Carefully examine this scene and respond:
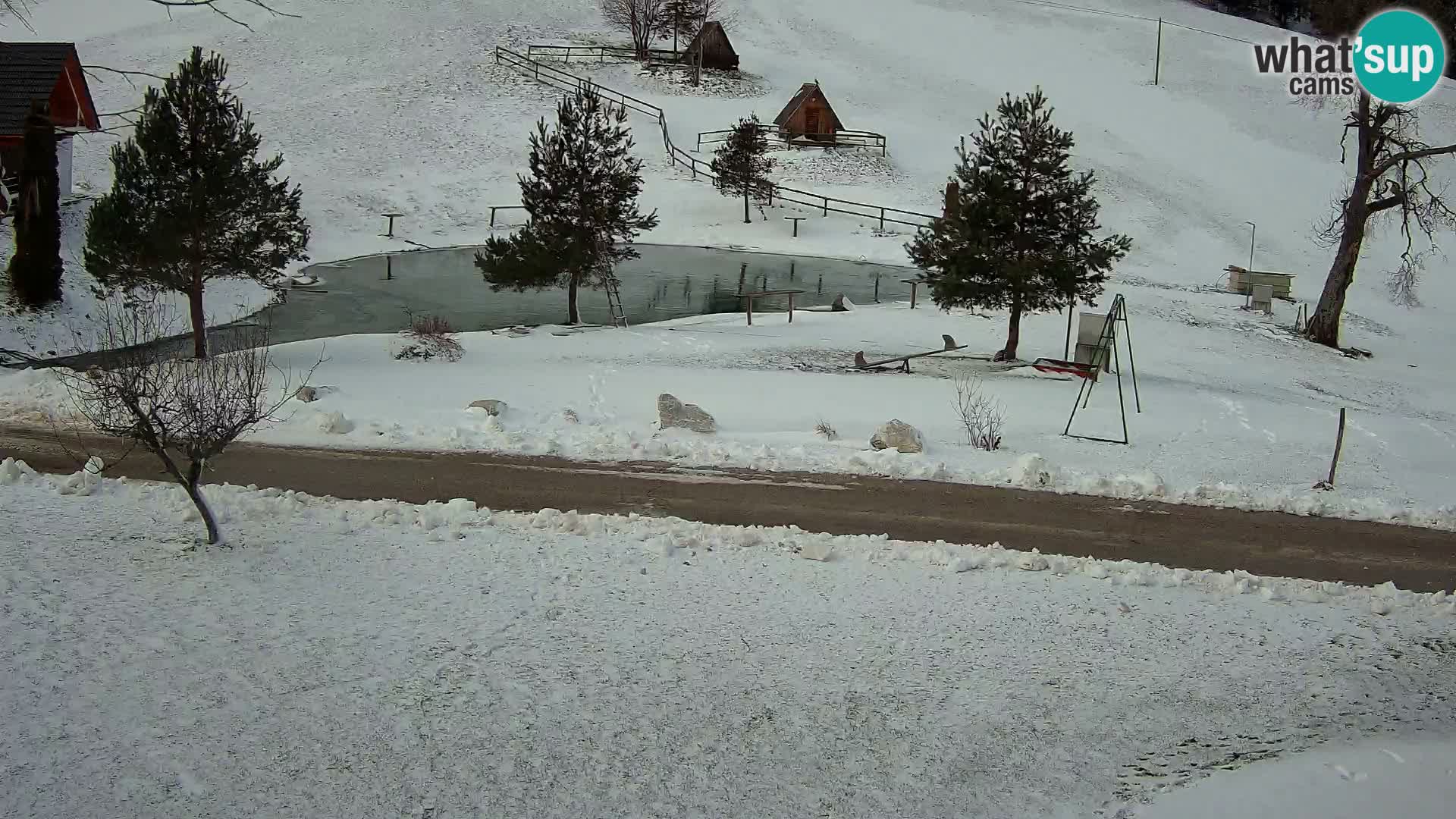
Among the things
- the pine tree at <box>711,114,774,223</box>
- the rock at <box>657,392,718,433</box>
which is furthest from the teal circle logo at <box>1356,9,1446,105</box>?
the rock at <box>657,392,718,433</box>

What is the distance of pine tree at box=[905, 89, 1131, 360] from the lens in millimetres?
22000

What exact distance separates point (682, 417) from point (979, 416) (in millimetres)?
4531

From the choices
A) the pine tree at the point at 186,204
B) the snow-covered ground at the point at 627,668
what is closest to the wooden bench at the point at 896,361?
the snow-covered ground at the point at 627,668

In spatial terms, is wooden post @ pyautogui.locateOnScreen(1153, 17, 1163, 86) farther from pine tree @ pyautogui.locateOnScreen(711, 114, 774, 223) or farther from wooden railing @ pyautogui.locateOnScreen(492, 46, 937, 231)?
pine tree @ pyautogui.locateOnScreen(711, 114, 774, 223)

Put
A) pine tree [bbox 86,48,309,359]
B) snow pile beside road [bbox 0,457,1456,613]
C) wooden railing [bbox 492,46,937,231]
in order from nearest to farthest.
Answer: snow pile beside road [bbox 0,457,1456,613]
pine tree [bbox 86,48,309,359]
wooden railing [bbox 492,46,937,231]

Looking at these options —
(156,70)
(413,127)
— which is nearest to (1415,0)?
(413,127)

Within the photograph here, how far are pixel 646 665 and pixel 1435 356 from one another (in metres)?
30.1

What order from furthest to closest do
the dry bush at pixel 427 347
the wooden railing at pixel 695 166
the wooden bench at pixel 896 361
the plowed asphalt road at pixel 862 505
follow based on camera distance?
1. the wooden railing at pixel 695 166
2. the wooden bench at pixel 896 361
3. the dry bush at pixel 427 347
4. the plowed asphalt road at pixel 862 505

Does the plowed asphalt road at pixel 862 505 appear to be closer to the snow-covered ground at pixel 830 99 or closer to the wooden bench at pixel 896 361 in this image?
the wooden bench at pixel 896 361

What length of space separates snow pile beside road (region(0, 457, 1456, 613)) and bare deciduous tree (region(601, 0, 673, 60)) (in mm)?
57242

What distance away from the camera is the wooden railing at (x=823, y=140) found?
5356 cm

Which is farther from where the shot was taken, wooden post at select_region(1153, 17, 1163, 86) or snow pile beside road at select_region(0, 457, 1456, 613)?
wooden post at select_region(1153, 17, 1163, 86)

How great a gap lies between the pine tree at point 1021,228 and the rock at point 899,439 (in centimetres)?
827

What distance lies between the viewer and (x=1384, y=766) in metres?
7.07
